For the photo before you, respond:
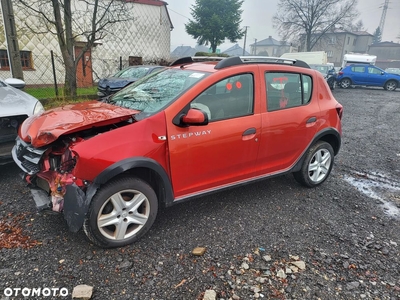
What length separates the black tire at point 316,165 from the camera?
3950 millimetres

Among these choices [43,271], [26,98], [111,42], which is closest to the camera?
[43,271]

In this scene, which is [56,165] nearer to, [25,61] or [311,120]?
[311,120]

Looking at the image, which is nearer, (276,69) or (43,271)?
(43,271)

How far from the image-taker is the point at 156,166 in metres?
2.65

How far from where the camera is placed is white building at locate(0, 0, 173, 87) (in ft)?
41.9

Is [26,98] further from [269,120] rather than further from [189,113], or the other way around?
[269,120]

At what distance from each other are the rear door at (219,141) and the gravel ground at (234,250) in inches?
19.3

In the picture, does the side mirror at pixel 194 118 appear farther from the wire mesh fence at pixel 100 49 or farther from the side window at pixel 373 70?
the side window at pixel 373 70

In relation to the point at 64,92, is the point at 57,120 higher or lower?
higher

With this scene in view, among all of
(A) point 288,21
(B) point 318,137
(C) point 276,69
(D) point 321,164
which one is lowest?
(D) point 321,164

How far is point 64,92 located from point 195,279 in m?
9.11

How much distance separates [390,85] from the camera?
64.8 ft

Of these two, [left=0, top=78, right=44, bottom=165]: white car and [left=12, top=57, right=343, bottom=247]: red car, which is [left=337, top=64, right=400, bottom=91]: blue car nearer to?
[left=12, top=57, right=343, bottom=247]: red car

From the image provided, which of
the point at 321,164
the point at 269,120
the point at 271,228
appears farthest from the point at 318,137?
the point at 271,228
